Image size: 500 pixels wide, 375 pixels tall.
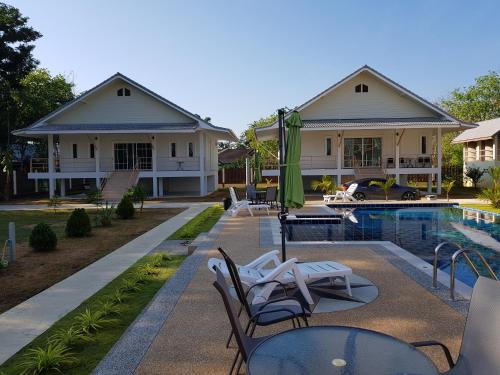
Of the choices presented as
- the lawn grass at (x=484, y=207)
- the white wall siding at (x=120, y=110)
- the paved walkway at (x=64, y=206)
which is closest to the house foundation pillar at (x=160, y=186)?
the white wall siding at (x=120, y=110)

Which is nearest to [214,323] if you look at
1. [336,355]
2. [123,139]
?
[336,355]

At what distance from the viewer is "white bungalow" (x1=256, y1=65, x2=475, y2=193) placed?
2623cm

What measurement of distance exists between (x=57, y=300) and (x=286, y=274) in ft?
11.4

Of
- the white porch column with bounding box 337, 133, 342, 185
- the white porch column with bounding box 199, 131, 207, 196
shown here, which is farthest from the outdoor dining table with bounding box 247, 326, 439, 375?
the white porch column with bounding box 199, 131, 207, 196

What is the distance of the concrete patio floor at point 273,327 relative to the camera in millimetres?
4371

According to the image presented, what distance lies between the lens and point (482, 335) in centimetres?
311

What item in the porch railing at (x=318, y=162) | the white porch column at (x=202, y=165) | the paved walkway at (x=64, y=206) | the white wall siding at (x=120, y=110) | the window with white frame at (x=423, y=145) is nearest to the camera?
the paved walkway at (x=64, y=206)

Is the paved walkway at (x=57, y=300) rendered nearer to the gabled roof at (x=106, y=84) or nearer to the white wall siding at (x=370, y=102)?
the gabled roof at (x=106, y=84)

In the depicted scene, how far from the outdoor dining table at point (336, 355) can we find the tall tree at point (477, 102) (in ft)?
152

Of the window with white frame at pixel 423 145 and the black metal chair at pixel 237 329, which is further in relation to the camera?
the window with white frame at pixel 423 145

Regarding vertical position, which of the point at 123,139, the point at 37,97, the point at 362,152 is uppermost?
the point at 37,97

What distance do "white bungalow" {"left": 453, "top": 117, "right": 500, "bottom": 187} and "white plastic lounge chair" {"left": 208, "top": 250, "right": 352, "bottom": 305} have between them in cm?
2880

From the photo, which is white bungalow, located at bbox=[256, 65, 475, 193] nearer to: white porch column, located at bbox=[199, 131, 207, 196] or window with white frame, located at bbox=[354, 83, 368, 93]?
window with white frame, located at bbox=[354, 83, 368, 93]

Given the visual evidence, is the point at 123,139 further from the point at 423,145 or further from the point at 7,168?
the point at 423,145
